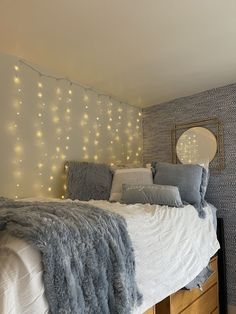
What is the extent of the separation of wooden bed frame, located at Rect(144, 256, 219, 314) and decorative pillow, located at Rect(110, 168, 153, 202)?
939 millimetres

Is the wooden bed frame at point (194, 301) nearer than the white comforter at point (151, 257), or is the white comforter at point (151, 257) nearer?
the white comforter at point (151, 257)

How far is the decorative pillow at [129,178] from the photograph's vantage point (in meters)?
2.57

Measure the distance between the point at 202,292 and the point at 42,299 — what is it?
5.51 ft

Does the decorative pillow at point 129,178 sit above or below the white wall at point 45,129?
below

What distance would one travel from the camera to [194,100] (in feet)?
9.89

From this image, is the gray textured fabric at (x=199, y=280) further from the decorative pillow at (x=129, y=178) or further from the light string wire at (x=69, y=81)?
the light string wire at (x=69, y=81)

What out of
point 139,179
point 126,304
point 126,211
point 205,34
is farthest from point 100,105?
point 126,304

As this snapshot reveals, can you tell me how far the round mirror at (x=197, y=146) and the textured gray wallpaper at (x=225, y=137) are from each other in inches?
5.2

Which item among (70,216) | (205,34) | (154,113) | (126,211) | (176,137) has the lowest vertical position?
(126,211)

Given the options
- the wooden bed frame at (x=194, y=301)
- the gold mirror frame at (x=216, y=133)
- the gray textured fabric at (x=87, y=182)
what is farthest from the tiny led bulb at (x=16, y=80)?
the wooden bed frame at (x=194, y=301)

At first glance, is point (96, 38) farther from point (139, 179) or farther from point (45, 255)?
point (45, 255)

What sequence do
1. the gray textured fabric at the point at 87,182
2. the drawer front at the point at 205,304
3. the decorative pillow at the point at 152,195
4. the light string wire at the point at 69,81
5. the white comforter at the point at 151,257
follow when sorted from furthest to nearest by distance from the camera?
the gray textured fabric at the point at 87,182
the light string wire at the point at 69,81
the decorative pillow at the point at 152,195
the drawer front at the point at 205,304
the white comforter at the point at 151,257

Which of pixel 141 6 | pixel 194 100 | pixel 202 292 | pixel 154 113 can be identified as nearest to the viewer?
pixel 141 6

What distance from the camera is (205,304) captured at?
2188 millimetres
